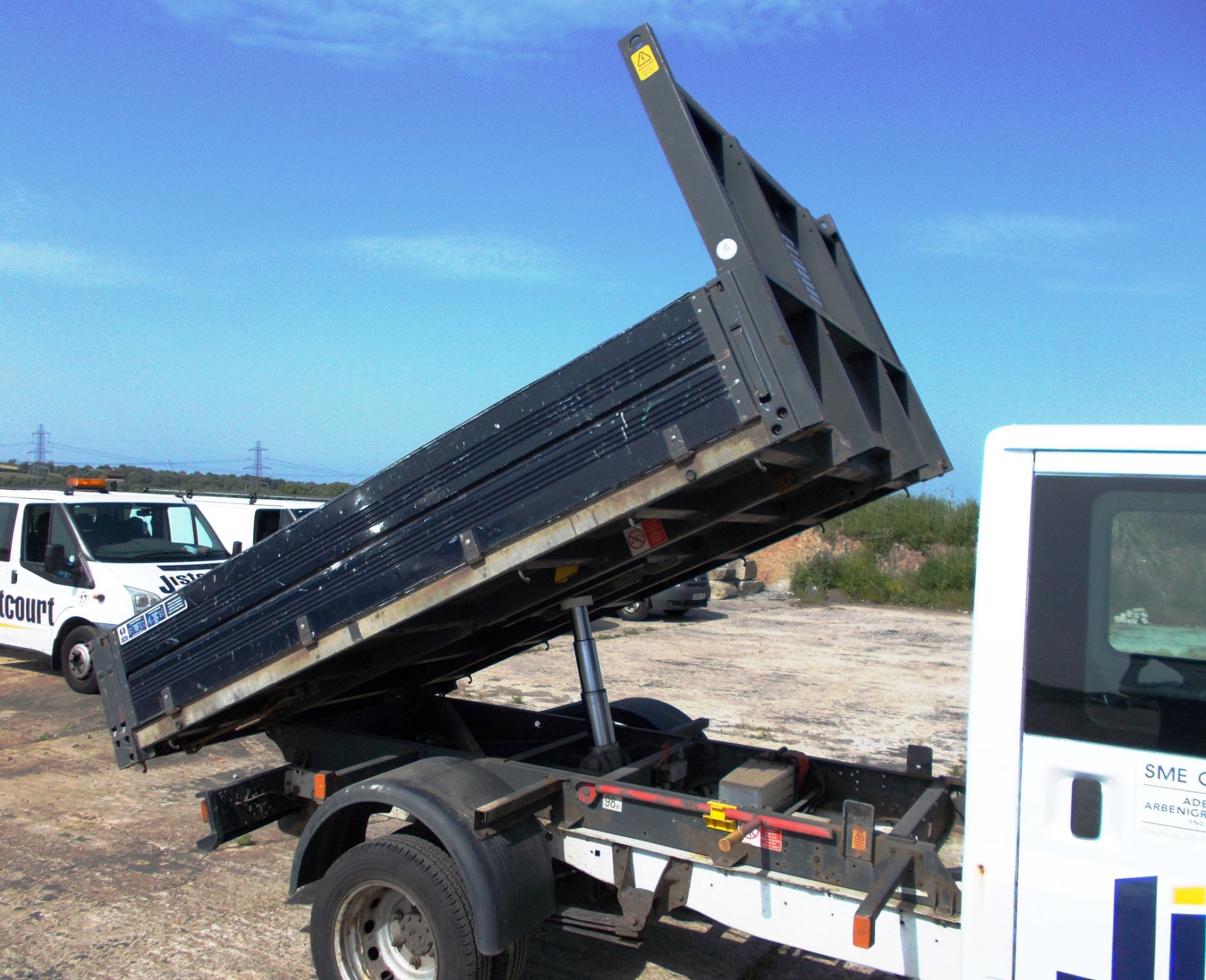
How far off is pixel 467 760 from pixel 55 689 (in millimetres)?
8304

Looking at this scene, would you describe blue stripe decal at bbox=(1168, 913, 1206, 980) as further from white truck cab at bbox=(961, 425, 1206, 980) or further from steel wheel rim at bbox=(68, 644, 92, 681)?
steel wheel rim at bbox=(68, 644, 92, 681)

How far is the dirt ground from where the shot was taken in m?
4.30

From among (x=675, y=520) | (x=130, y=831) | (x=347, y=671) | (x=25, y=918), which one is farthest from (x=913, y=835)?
(x=130, y=831)

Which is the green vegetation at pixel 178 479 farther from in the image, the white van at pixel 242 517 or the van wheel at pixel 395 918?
the van wheel at pixel 395 918

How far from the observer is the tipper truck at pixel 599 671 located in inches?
105

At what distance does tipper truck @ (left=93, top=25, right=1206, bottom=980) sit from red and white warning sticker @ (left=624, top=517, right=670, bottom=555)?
0.06 ft

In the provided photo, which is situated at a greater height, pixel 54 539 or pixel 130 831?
pixel 54 539

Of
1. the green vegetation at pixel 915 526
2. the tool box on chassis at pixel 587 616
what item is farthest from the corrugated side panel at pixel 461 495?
the green vegetation at pixel 915 526

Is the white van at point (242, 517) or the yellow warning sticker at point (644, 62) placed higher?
the yellow warning sticker at point (644, 62)

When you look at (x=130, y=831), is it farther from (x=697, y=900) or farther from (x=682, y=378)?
(x=682, y=378)

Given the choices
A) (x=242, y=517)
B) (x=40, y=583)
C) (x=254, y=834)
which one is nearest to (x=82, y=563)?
(x=40, y=583)

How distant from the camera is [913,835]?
341 centimetres

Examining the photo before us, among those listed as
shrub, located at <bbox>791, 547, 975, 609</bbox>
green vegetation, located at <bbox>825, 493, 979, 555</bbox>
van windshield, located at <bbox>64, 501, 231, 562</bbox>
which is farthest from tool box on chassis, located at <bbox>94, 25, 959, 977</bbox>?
green vegetation, located at <bbox>825, 493, 979, 555</bbox>

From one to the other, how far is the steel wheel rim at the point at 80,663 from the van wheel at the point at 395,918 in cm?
731
